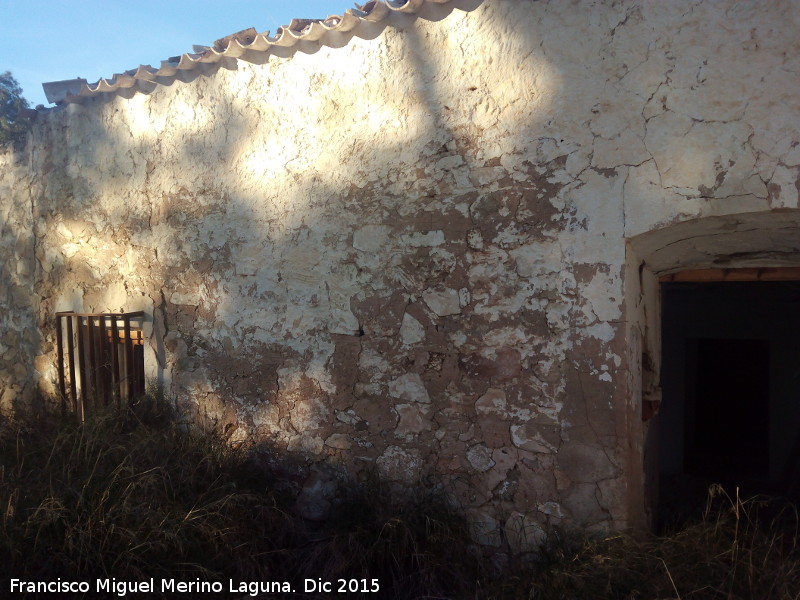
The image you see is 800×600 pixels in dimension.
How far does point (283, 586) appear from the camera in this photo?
2.67 metres

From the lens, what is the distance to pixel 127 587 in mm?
2354

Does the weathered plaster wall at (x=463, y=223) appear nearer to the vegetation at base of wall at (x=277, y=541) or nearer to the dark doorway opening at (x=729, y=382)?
the vegetation at base of wall at (x=277, y=541)

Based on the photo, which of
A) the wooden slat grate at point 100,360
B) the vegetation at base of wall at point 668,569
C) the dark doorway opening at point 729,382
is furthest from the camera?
the dark doorway opening at point 729,382

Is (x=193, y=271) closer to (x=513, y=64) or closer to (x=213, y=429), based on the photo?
(x=213, y=429)

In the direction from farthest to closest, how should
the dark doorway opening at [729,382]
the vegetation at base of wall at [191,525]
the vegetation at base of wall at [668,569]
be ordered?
the dark doorway opening at [729,382] < the vegetation at base of wall at [191,525] < the vegetation at base of wall at [668,569]

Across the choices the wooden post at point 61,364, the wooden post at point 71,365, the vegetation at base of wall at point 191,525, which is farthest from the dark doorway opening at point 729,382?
the wooden post at point 61,364

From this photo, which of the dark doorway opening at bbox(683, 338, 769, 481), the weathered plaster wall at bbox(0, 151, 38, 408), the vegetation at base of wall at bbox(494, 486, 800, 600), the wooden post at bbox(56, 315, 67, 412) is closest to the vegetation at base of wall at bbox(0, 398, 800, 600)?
the vegetation at base of wall at bbox(494, 486, 800, 600)

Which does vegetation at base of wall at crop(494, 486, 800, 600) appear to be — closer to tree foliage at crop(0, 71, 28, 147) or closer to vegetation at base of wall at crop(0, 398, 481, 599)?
vegetation at base of wall at crop(0, 398, 481, 599)

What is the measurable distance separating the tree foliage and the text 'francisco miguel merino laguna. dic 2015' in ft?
12.6

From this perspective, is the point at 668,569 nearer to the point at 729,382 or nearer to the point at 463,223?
the point at 463,223

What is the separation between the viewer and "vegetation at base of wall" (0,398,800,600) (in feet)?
7.46

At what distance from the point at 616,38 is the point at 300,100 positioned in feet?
5.69

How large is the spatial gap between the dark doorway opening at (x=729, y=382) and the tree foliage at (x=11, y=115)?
18.9 ft

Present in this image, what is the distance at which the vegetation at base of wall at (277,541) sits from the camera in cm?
227
